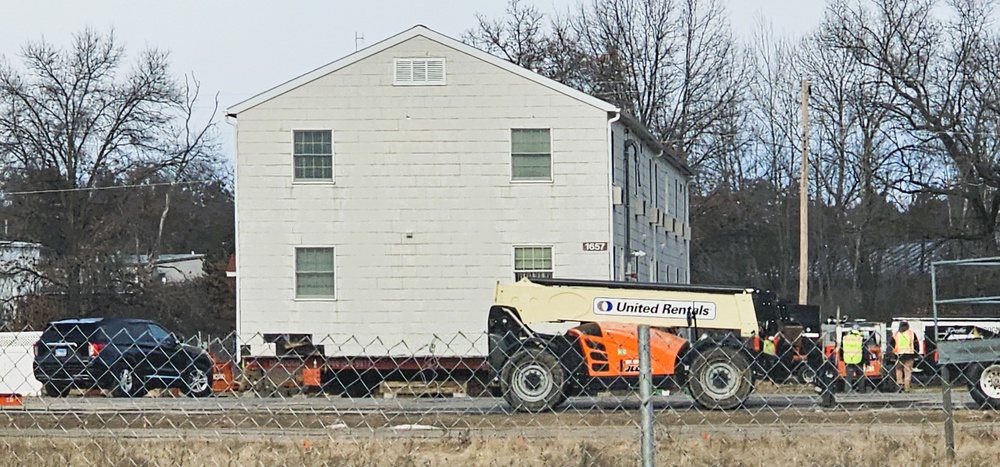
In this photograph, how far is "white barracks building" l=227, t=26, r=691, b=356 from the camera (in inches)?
1192

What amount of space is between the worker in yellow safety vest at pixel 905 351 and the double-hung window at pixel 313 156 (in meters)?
13.1

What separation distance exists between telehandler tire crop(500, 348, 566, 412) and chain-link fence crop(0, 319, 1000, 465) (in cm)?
3

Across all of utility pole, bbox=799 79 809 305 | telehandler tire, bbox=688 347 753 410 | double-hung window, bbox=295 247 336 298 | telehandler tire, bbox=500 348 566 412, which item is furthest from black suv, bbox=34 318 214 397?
utility pole, bbox=799 79 809 305

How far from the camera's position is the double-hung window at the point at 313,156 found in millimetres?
30500

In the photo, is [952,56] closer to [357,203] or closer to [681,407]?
[357,203]

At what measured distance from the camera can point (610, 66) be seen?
190ft

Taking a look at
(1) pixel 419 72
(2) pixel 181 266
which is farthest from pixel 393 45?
(2) pixel 181 266

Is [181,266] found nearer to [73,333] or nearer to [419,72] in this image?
[419,72]

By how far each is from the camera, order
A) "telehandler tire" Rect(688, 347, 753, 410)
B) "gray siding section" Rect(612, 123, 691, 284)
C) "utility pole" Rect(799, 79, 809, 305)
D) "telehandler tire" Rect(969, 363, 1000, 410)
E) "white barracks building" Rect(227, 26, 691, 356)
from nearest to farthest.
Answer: "telehandler tire" Rect(688, 347, 753, 410), "telehandler tire" Rect(969, 363, 1000, 410), "white barracks building" Rect(227, 26, 691, 356), "gray siding section" Rect(612, 123, 691, 284), "utility pole" Rect(799, 79, 809, 305)

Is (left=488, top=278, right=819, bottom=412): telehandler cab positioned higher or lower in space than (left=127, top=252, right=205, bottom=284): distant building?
lower

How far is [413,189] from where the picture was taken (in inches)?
1201

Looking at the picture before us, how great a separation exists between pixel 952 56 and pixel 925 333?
2607 centimetres

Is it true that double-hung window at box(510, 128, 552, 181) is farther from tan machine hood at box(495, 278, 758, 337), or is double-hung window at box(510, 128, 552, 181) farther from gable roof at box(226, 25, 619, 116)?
tan machine hood at box(495, 278, 758, 337)

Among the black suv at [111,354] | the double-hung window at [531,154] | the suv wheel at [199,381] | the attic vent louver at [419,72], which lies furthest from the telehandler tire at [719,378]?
the attic vent louver at [419,72]
